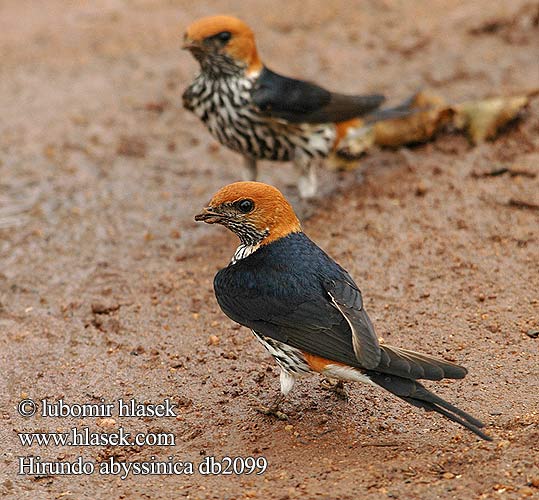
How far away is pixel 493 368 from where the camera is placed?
5.41 m

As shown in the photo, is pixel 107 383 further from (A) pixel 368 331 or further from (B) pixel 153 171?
(B) pixel 153 171

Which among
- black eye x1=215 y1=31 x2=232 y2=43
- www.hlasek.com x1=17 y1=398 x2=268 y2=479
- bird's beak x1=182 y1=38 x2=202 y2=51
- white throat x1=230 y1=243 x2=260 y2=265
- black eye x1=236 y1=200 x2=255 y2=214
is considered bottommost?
www.hlasek.com x1=17 y1=398 x2=268 y2=479

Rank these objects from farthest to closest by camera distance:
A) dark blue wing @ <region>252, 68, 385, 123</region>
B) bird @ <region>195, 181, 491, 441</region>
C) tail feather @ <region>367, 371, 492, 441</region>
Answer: dark blue wing @ <region>252, 68, 385, 123</region>, bird @ <region>195, 181, 491, 441</region>, tail feather @ <region>367, 371, 492, 441</region>

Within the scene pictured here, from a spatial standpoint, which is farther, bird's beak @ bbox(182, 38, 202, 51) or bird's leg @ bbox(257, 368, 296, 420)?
bird's beak @ bbox(182, 38, 202, 51)

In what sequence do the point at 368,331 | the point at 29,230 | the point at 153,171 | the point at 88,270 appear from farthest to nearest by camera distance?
the point at 153,171 → the point at 29,230 → the point at 88,270 → the point at 368,331

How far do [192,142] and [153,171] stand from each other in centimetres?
63

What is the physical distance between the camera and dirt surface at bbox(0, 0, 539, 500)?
4.82 metres

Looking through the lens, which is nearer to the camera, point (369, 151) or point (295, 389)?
point (295, 389)

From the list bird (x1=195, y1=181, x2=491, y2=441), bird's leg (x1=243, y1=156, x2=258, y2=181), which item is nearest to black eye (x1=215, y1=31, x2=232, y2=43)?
bird's leg (x1=243, y1=156, x2=258, y2=181)

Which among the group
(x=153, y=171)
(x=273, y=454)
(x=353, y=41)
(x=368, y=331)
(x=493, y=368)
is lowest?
(x=273, y=454)

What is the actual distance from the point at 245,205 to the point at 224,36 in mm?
2533

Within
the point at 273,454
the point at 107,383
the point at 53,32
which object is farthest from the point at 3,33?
the point at 273,454

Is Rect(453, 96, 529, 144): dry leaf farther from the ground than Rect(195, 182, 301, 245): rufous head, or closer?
farther from the ground

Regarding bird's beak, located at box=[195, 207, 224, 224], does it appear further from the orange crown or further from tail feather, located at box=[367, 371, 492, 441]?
tail feather, located at box=[367, 371, 492, 441]
